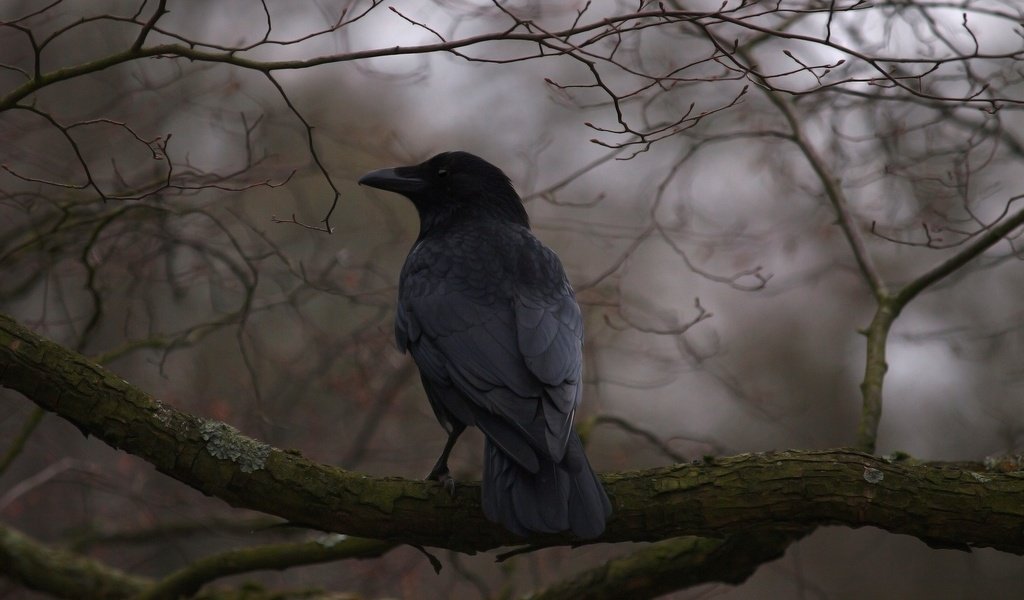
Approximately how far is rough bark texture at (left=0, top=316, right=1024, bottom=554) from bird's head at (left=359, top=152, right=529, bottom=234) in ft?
7.83

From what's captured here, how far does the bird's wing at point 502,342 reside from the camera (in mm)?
4125

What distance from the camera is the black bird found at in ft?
12.3

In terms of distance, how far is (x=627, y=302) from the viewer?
669cm

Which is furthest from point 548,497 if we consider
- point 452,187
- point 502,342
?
point 452,187

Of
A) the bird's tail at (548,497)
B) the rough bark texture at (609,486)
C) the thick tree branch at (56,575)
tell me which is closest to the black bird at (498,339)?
the bird's tail at (548,497)

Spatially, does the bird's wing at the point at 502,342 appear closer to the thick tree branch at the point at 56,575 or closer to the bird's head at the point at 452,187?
the bird's head at the point at 452,187

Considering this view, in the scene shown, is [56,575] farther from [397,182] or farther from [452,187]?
[452,187]

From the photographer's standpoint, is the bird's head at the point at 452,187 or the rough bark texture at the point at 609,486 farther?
the bird's head at the point at 452,187

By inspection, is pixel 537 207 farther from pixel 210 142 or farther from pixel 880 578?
pixel 880 578

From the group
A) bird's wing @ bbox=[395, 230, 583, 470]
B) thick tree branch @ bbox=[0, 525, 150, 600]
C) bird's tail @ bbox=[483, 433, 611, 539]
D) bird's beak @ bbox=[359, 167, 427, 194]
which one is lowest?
thick tree branch @ bbox=[0, 525, 150, 600]

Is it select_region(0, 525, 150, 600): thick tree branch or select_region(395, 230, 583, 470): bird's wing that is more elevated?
select_region(395, 230, 583, 470): bird's wing

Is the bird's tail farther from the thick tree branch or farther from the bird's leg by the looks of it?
the thick tree branch

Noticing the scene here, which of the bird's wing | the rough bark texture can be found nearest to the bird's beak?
the bird's wing

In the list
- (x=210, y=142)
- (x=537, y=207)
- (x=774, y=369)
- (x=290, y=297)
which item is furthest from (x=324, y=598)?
(x=774, y=369)
